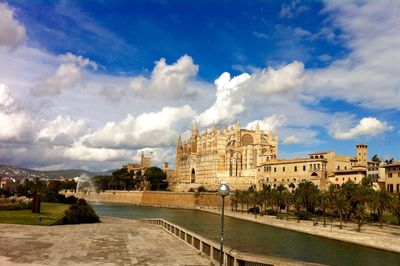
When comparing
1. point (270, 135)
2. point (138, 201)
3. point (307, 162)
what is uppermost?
point (270, 135)

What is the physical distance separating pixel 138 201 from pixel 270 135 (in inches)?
1870

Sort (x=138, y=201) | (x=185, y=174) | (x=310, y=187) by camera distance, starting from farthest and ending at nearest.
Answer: (x=185, y=174) → (x=138, y=201) → (x=310, y=187)

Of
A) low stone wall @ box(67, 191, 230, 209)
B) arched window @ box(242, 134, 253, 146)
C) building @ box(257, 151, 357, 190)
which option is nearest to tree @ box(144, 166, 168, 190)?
low stone wall @ box(67, 191, 230, 209)

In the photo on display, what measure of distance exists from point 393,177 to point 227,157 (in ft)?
219

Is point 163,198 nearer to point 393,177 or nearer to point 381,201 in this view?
point 393,177

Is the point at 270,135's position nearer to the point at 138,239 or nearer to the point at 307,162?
the point at 307,162

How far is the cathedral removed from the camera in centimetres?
12256

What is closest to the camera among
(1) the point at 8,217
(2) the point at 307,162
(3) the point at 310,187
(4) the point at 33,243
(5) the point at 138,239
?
(4) the point at 33,243

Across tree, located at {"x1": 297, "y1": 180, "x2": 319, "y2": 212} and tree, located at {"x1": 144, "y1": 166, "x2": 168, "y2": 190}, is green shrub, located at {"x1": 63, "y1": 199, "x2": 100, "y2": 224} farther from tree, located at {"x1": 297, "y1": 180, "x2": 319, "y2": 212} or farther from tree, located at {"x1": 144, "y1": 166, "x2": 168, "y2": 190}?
tree, located at {"x1": 144, "y1": 166, "x2": 168, "y2": 190}

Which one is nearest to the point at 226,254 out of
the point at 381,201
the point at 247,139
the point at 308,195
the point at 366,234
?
the point at 366,234

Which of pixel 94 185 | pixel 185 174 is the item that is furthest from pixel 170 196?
pixel 94 185

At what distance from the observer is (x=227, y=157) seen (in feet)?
449

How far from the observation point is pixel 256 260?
1517cm

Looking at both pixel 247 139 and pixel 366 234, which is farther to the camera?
pixel 247 139
